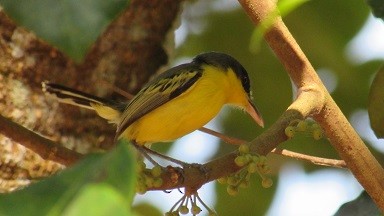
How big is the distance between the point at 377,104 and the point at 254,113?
2.16ft

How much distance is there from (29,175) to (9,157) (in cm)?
7

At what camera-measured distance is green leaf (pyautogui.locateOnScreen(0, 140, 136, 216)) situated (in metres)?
A: 0.69

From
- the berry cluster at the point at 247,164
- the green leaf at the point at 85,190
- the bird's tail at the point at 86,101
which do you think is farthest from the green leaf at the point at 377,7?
the bird's tail at the point at 86,101

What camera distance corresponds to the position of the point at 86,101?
2.11 m

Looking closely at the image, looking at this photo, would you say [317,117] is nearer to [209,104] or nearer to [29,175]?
[209,104]

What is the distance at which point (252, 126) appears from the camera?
2459 millimetres

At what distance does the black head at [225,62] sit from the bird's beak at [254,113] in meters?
0.07

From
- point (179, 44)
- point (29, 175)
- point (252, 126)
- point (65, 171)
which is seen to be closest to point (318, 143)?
point (252, 126)

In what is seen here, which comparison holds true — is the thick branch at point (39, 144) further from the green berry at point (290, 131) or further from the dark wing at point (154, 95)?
the dark wing at point (154, 95)

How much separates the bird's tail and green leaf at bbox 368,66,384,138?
0.80 meters

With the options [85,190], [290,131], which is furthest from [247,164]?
[85,190]

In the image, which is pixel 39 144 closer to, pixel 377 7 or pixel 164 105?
pixel 377 7

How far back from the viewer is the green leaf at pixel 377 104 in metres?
1.63

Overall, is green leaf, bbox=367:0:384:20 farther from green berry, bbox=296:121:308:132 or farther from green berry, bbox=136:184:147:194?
green berry, bbox=136:184:147:194
